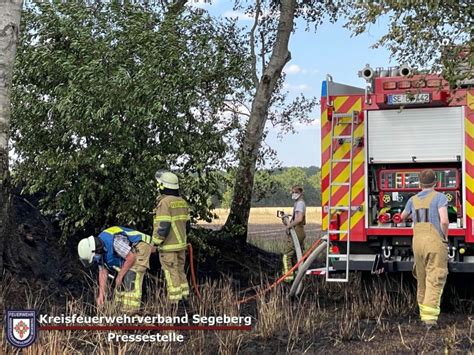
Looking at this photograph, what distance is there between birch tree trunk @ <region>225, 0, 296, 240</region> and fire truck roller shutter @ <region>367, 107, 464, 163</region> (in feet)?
12.1

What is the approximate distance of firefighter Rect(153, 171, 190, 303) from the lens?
24.0 feet

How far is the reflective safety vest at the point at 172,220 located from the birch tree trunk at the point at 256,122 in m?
4.15

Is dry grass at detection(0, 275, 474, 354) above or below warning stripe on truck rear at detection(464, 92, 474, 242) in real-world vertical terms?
below

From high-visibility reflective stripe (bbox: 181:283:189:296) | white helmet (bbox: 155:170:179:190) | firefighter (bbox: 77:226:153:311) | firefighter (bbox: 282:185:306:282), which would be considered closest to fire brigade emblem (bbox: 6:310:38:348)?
firefighter (bbox: 77:226:153:311)

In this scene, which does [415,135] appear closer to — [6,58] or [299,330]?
[299,330]

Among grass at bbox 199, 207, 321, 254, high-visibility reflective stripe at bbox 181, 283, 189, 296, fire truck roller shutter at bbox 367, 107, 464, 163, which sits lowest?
grass at bbox 199, 207, 321, 254

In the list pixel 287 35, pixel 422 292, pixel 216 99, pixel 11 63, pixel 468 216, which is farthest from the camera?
pixel 287 35

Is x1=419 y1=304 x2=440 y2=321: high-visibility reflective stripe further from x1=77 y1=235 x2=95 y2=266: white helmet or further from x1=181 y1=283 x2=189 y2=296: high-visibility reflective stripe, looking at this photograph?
x1=77 y1=235 x2=95 y2=266: white helmet

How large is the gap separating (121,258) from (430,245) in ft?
10.3

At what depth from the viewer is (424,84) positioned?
7.70 metres

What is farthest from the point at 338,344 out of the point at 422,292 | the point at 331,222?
the point at 331,222

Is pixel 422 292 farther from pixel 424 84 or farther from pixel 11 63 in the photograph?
pixel 11 63

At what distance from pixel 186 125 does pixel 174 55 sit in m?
1.01

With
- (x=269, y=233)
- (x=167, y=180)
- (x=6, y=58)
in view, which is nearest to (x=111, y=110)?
(x=167, y=180)
